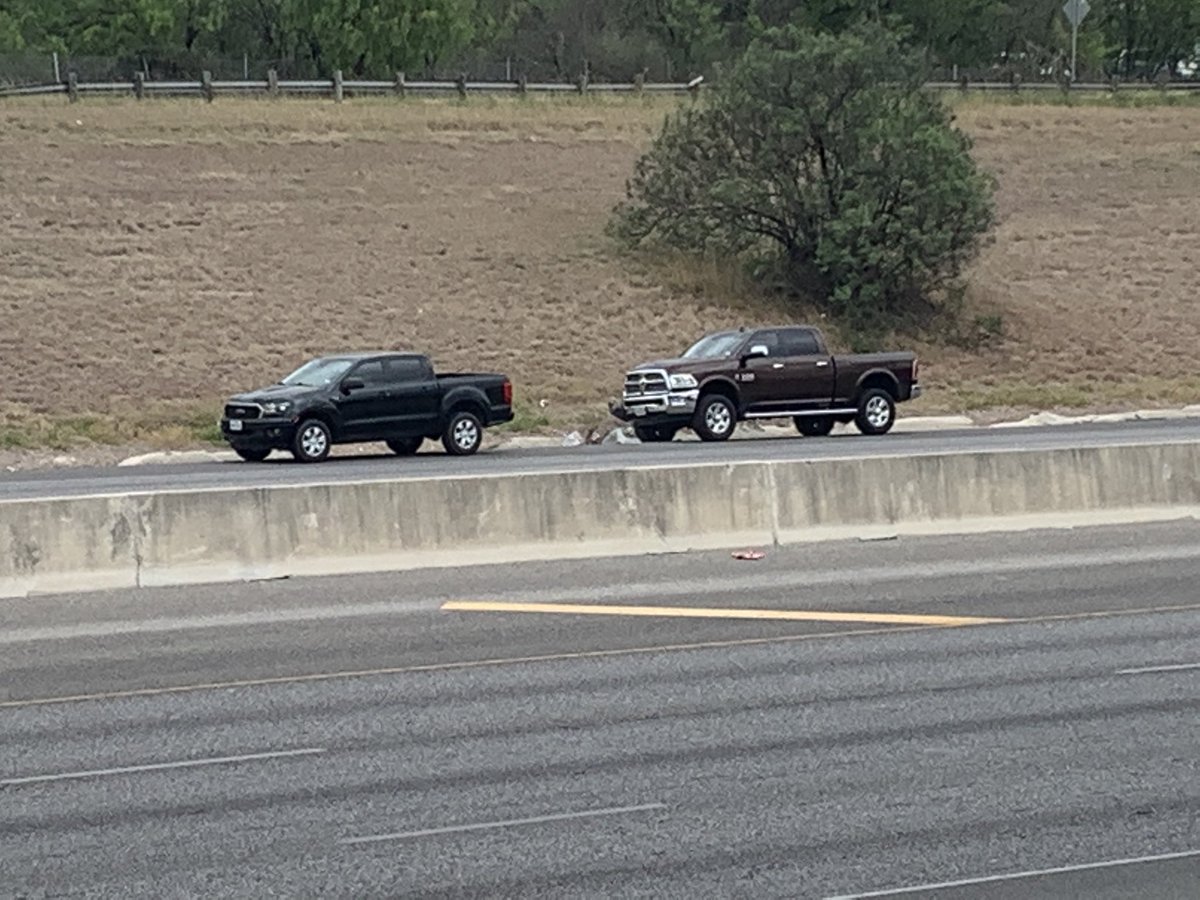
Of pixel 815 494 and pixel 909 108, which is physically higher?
pixel 909 108

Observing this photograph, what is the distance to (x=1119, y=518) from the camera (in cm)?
2056

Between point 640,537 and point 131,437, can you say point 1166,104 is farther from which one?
point 640,537

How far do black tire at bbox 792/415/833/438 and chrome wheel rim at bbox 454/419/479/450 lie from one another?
19.4ft

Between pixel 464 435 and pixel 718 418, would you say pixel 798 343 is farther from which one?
pixel 464 435

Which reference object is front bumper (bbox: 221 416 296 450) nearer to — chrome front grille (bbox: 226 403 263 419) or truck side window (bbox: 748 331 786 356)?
chrome front grille (bbox: 226 403 263 419)

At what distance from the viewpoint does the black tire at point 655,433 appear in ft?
102

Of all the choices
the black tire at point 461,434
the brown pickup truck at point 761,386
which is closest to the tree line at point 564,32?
the brown pickup truck at point 761,386

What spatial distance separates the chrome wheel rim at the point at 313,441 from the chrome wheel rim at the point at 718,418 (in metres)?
6.10

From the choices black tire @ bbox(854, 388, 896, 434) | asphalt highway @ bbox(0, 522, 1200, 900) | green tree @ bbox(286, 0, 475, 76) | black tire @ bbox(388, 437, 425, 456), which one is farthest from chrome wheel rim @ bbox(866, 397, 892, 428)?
green tree @ bbox(286, 0, 475, 76)

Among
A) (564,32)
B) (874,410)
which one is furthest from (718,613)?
(564,32)

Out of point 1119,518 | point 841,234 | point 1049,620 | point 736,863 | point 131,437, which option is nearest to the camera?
point 736,863

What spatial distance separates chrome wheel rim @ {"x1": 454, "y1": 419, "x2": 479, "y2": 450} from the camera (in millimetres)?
29594

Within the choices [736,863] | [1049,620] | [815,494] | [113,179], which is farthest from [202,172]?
[736,863]

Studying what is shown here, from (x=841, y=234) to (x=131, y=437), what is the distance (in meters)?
18.1
